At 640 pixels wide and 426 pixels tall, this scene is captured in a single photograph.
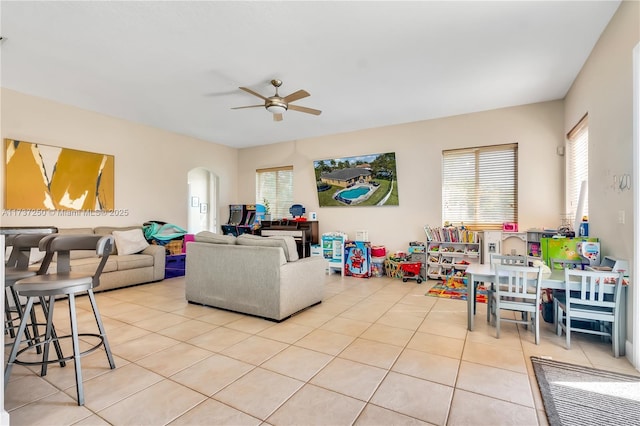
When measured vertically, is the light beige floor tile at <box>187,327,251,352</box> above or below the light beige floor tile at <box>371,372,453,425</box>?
below

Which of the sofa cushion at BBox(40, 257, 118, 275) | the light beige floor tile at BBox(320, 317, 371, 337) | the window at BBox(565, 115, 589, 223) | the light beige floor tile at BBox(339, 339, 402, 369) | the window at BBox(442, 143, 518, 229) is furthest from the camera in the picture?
the window at BBox(442, 143, 518, 229)

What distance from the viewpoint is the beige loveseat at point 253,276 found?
11.5ft

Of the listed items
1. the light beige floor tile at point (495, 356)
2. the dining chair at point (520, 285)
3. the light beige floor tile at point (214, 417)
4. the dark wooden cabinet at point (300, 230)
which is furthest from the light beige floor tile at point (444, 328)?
the dark wooden cabinet at point (300, 230)

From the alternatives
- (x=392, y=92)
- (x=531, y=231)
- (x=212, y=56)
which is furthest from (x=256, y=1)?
(x=531, y=231)

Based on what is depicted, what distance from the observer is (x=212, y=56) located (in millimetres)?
3652

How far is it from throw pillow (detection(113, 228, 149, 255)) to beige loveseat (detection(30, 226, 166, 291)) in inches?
3.3

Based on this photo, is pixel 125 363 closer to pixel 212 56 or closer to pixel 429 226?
pixel 212 56

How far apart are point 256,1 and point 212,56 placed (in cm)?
115

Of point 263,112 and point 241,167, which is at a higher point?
point 263,112

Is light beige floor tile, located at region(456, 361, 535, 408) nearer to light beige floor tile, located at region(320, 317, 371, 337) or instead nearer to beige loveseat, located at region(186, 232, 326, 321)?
light beige floor tile, located at region(320, 317, 371, 337)

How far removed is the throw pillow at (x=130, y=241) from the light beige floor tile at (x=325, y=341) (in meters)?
3.93

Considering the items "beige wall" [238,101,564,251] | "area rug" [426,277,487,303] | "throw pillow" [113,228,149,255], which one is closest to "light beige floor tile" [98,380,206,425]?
"area rug" [426,277,487,303]

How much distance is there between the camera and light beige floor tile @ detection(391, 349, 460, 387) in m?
2.32

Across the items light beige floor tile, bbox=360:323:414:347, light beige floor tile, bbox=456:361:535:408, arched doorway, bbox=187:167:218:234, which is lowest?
light beige floor tile, bbox=360:323:414:347
